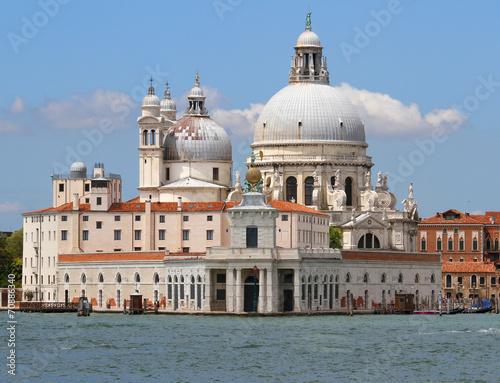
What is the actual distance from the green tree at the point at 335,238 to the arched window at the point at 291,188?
5786mm

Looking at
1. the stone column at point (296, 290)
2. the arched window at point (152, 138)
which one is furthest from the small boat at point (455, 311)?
the arched window at point (152, 138)

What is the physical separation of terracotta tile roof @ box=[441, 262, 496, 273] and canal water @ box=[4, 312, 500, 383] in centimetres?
4640

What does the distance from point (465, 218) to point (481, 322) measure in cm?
5990

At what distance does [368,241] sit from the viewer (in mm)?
132125

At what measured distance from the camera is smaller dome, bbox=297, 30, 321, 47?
450ft

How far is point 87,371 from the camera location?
7269 cm

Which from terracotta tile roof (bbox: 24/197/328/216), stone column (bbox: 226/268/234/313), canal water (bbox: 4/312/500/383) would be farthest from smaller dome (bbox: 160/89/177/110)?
canal water (bbox: 4/312/500/383)

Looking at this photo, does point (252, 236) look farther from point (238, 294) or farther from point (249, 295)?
point (238, 294)

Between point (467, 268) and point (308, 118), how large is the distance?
25.8m

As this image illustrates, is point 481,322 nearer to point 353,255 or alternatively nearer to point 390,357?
point 353,255

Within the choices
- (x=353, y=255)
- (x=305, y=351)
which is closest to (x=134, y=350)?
(x=305, y=351)

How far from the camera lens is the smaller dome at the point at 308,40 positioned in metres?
137

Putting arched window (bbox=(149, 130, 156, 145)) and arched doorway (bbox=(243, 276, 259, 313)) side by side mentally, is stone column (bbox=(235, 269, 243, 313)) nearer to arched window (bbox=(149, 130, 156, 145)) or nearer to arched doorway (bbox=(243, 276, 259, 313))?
arched doorway (bbox=(243, 276, 259, 313))

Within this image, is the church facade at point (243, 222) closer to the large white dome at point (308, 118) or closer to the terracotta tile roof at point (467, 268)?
the large white dome at point (308, 118)
